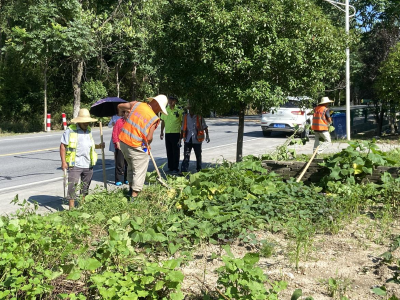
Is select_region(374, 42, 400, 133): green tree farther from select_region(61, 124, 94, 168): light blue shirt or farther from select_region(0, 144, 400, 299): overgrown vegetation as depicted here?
select_region(61, 124, 94, 168): light blue shirt

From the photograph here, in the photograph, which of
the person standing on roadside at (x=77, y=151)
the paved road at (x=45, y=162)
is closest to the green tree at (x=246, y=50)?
the paved road at (x=45, y=162)

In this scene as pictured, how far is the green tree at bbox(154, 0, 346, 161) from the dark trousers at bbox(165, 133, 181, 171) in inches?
77.1

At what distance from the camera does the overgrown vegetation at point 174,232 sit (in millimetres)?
3604

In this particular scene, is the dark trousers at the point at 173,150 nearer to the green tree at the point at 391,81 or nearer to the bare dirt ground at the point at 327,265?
the bare dirt ground at the point at 327,265

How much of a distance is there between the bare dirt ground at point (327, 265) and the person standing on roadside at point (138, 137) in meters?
2.45

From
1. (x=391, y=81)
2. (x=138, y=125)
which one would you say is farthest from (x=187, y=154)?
(x=391, y=81)

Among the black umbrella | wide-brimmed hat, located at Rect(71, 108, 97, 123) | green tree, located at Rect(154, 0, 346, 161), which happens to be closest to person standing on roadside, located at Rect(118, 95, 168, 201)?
wide-brimmed hat, located at Rect(71, 108, 97, 123)

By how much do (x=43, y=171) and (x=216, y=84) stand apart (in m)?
5.02

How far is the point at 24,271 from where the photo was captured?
4.03 meters

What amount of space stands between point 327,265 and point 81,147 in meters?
4.31

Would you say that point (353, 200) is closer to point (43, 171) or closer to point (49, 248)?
point (49, 248)

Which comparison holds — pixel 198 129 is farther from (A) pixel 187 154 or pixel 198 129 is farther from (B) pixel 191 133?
(A) pixel 187 154

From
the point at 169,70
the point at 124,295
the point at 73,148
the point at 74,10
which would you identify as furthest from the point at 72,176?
the point at 74,10

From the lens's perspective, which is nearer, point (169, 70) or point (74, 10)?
point (169, 70)
